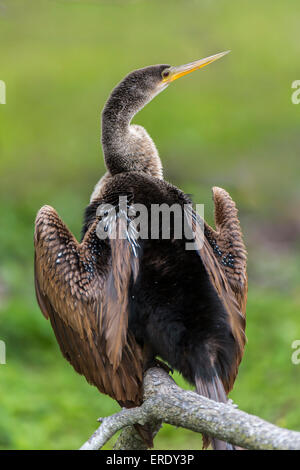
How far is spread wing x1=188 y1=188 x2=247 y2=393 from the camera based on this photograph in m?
3.72

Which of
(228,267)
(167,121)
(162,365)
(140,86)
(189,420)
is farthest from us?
(167,121)

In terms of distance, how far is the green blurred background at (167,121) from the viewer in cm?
1056

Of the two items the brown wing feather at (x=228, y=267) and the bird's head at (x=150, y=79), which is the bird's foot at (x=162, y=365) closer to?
the brown wing feather at (x=228, y=267)

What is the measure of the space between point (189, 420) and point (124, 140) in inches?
72.8

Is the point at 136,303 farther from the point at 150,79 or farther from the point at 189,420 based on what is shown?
the point at 150,79

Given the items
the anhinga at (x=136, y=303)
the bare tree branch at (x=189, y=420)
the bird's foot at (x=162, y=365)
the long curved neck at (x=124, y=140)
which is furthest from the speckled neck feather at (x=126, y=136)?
the bare tree branch at (x=189, y=420)

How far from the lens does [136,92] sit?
450 cm

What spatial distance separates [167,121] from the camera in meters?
12.7

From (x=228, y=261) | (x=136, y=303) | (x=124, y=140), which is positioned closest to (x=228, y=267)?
(x=228, y=261)

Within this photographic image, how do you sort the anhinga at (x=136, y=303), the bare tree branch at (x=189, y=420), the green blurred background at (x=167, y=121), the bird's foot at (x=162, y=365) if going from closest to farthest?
the bare tree branch at (x=189, y=420), the anhinga at (x=136, y=303), the bird's foot at (x=162, y=365), the green blurred background at (x=167, y=121)

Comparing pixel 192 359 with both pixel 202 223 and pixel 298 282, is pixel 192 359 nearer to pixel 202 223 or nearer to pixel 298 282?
pixel 202 223

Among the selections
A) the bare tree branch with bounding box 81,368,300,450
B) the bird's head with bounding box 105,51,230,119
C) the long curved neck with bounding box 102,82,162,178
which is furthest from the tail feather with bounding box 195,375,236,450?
the bird's head with bounding box 105,51,230,119
